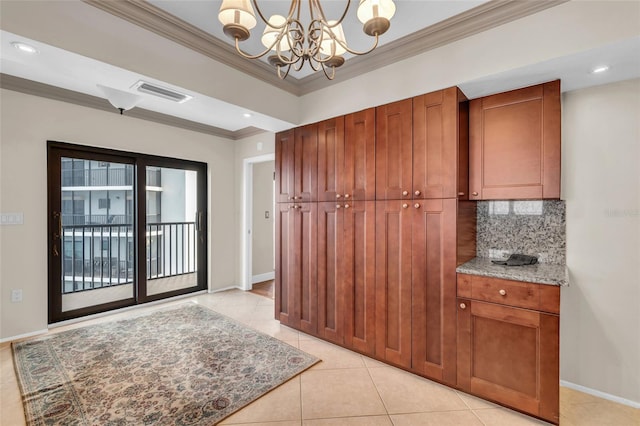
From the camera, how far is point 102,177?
3807 mm

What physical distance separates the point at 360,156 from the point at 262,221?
3327 mm

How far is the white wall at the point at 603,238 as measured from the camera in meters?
1.99

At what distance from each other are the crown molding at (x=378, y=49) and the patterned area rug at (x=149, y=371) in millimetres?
2672

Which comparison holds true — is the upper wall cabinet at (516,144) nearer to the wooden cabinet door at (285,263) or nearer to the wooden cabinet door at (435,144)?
the wooden cabinet door at (435,144)

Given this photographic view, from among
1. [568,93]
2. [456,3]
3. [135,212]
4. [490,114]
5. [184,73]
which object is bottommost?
[135,212]

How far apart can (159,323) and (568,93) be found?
4.56 metres

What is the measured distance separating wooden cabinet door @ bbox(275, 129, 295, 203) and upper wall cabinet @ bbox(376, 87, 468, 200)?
1068 millimetres

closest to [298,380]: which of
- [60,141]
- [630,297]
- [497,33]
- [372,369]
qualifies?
[372,369]

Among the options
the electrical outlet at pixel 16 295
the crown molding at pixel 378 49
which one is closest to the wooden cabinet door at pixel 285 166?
the crown molding at pixel 378 49

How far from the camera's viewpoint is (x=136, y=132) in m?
3.86

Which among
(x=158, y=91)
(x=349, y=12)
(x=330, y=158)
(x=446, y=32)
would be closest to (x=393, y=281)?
(x=330, y=158)

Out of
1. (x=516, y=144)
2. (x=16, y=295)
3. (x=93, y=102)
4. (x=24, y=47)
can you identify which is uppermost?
(x=93, y=102)

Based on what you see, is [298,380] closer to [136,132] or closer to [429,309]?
[429,309]

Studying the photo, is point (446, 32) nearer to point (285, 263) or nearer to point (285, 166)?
point (285, 166)
